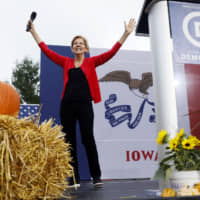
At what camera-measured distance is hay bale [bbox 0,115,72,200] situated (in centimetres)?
102

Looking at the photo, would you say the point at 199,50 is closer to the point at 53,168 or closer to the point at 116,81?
the point at 53,168

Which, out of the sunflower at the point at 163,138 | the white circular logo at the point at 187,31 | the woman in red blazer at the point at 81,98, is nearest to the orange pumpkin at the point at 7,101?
the woman in red blazer at the point at 81,98

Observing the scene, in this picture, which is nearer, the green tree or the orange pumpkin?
the orange pumpkin

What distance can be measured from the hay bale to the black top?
928 millimetres

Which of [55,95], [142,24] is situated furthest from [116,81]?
[142,24]

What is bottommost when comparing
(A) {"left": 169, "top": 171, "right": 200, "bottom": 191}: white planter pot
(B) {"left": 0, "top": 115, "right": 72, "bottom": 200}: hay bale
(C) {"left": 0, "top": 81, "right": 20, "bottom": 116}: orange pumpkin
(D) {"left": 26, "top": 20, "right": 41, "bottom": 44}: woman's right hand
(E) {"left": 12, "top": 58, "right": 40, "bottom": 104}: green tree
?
(A) {"left": 169, "top": 171, "right": 200, "bottom": 191}: white planter pot

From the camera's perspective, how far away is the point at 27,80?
15.5 m

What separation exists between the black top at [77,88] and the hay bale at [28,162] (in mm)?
928

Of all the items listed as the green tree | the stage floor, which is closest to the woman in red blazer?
the stage floor

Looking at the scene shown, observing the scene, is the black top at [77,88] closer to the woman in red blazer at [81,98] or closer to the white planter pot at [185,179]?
the woman in red blazer at [81,98]

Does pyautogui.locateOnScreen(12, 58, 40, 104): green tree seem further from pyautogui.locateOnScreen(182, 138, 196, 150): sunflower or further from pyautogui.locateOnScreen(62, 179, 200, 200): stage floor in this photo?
pyautogui.locateOnScreen(182, 138, 196, 150): sunflower

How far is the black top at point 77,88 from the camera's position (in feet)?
7.09

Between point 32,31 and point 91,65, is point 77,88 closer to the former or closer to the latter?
point 91,65

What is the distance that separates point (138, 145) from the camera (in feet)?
11.7
